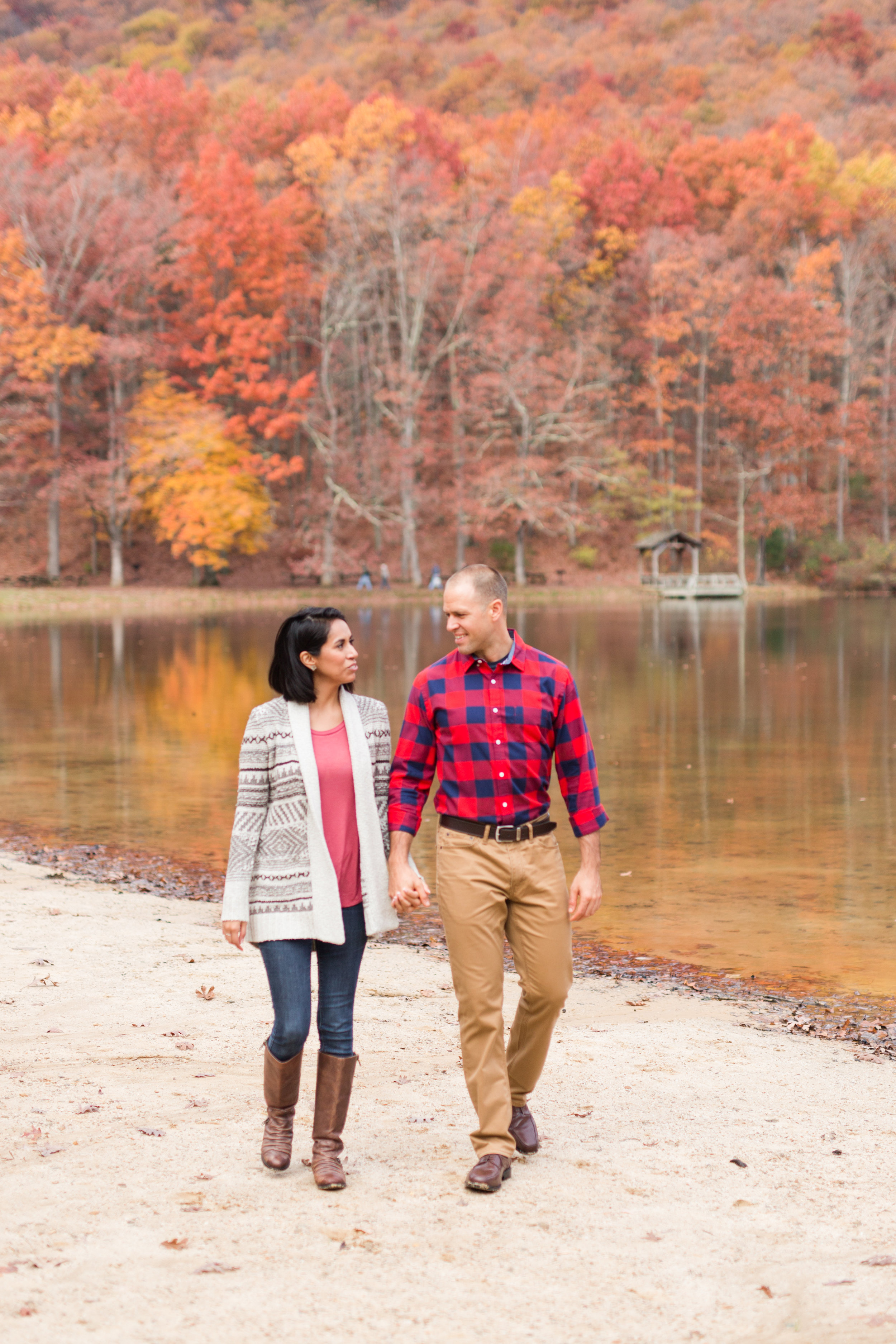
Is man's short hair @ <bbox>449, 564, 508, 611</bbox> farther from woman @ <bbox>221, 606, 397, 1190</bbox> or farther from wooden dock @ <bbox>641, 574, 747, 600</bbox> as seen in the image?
wooden dock @ <bbox>641, 574, 747, 600</bbox>

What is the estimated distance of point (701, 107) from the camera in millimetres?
96812

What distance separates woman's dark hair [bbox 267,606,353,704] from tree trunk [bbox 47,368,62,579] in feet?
174

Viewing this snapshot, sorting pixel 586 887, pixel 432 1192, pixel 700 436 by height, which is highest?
pixel 700 436

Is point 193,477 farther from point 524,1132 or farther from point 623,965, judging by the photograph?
point 524,1132

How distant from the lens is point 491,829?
4.52m

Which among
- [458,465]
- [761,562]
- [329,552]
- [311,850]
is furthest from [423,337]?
[311,850]

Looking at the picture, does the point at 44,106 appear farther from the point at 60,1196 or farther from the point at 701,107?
the point at 60,1196

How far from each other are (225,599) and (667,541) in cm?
2022

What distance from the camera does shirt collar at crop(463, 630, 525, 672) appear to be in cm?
456

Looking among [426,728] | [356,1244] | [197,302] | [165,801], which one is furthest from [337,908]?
[197,302]

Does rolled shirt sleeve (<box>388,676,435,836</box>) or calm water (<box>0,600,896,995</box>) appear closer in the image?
rolled shirt sleeve (<box>388,676,435,836</box>)

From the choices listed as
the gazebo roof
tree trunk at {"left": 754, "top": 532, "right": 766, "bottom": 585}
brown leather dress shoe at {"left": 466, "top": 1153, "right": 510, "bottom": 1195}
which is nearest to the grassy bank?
the gazebo roof

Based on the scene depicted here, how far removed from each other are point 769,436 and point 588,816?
221 ft

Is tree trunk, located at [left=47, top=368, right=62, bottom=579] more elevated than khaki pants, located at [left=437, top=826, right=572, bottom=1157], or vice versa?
tree trunk, located at [left=47, top=368, right=62, bottom=579]
